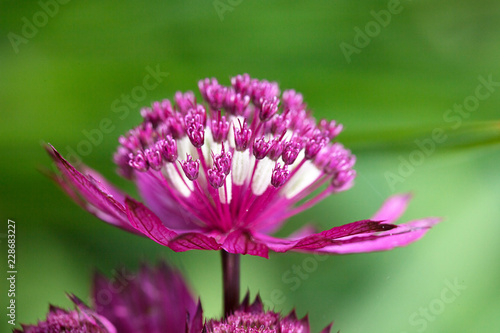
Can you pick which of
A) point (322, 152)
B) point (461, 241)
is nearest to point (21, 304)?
point (322, 152)

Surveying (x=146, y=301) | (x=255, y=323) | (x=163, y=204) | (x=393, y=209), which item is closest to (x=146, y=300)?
(x=146, y=301)

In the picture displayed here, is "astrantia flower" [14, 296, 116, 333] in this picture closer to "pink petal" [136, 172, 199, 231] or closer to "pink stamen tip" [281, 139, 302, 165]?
"pink petal" [136, 172, 199, 231]

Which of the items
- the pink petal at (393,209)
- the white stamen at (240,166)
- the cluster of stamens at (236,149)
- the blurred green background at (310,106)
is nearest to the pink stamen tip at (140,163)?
the cluster of stamens at (236,149)

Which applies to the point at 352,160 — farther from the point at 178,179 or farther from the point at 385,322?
the point at 385,322

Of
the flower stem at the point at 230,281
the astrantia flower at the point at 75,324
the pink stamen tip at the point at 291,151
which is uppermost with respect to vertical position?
the pink stamen tip at the point at 291,151

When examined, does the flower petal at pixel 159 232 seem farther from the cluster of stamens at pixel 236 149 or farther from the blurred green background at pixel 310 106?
the blurred green background at pixel 310 106

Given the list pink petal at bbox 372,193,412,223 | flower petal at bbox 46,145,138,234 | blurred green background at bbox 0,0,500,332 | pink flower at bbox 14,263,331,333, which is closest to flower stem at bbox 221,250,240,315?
pink flower at bbox 14,263,331,333
